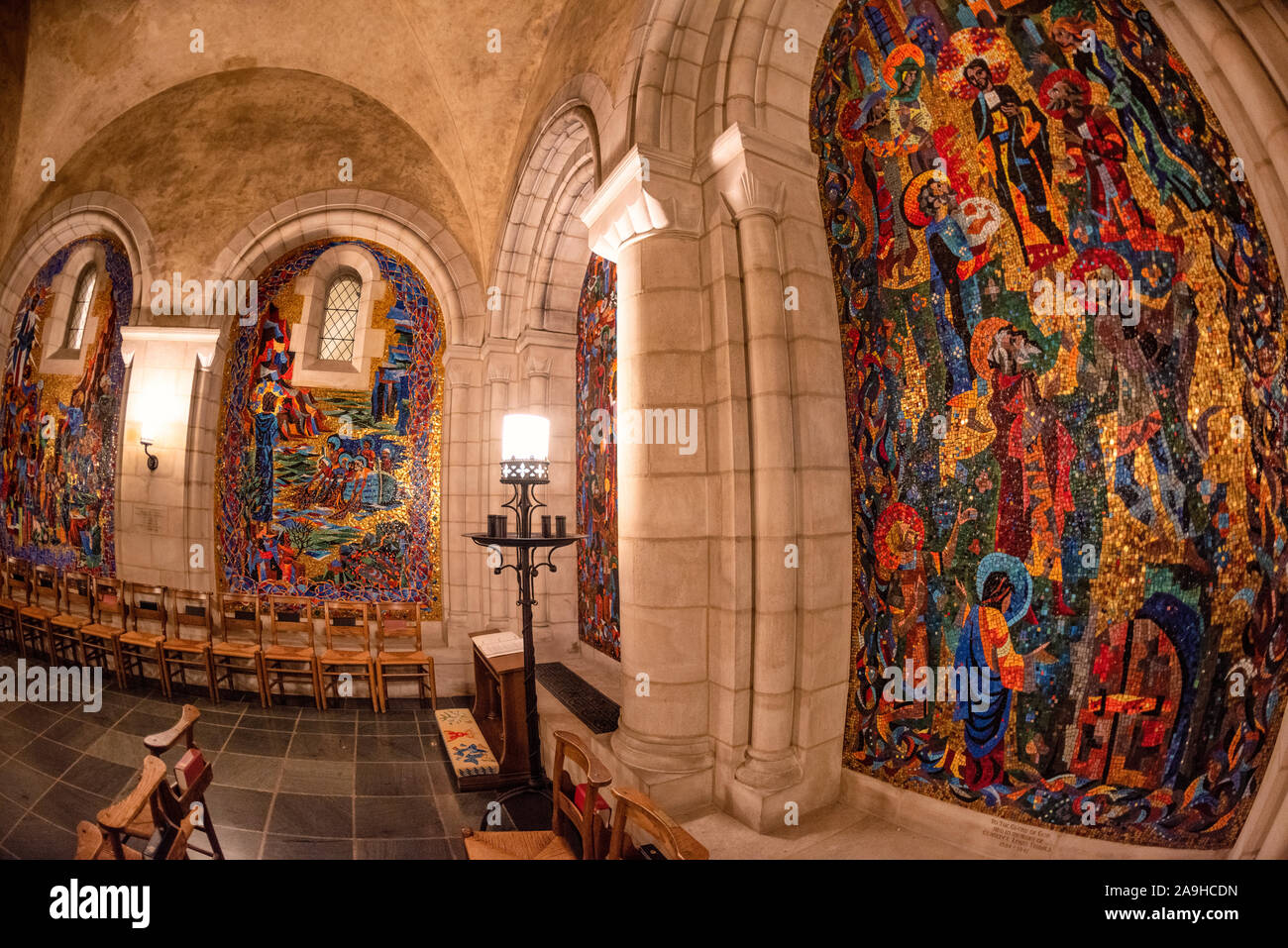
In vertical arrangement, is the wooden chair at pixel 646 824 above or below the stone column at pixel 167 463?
below

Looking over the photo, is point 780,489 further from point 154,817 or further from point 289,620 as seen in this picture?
point 289,620

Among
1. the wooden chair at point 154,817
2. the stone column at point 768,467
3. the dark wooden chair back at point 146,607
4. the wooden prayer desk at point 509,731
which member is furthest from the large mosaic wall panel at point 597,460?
the dark wooden chair back at point 146,607

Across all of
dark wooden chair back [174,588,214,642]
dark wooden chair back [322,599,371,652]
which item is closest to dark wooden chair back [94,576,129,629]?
dark wooden chair back [174,588,214,642]

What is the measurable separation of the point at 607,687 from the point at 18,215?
896 cm

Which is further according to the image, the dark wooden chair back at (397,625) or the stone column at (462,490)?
the stone column at (462,490)

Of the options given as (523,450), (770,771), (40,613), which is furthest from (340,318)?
(770,771)

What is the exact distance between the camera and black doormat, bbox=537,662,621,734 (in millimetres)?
3447

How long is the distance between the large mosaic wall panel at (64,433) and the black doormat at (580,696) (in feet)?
20.2

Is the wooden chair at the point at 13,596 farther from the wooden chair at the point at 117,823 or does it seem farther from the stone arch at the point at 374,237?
the wooden chair at the point at 117,823

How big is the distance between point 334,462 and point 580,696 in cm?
463

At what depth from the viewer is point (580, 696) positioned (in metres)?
3.97

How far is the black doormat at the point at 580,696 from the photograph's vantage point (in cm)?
345

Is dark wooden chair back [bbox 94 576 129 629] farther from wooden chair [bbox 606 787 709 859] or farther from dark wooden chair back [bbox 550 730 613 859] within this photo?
wooden chair [bbox 606 787 709 859]

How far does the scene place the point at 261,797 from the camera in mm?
2984
